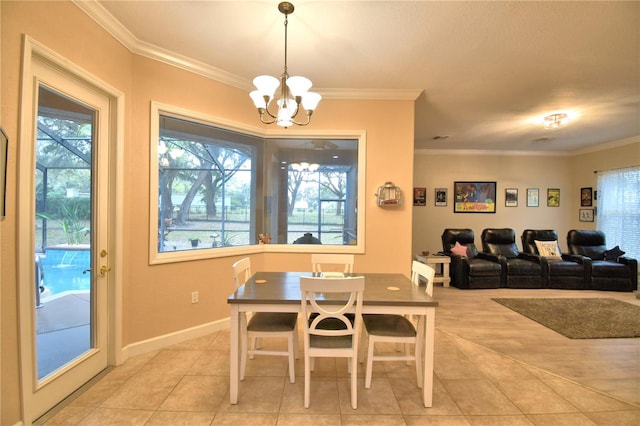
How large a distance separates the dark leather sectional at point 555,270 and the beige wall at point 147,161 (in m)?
2.32

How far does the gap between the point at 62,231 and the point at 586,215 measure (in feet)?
28.9

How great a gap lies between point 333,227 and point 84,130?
258 centimetres

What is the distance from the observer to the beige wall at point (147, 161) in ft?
5.15

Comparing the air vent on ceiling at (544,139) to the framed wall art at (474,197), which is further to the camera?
the framed wall art at (474,197)

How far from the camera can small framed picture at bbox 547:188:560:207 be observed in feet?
21.6

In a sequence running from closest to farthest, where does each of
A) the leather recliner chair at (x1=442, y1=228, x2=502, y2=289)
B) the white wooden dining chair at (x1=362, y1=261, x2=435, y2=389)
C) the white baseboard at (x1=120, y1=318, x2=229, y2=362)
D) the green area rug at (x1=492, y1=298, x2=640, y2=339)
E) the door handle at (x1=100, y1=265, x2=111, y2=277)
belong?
1. the white wooden dining chair at (x1=362, y1=261, x2=435, y2=389)
2. the door handle at (x1=100, y1=265, x2=111, y2=277)
3. the white baseboard at (x1=120, y1=318, x2=229, y2=362)
4. the green area rug at (x1=492, y1=298, x2=640, y2=339)
5. the leather recliner chair at (x1=442, y1=228, x2=502, y2=289)

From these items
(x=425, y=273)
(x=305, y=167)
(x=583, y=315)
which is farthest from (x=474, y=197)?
(x=425, y=273)

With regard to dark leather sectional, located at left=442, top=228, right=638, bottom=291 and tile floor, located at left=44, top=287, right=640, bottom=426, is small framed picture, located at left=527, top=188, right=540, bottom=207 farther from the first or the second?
tile floor, located at left=44, top=287, right=640, bottom=426

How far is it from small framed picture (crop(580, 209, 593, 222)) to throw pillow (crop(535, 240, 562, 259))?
4.91 ft

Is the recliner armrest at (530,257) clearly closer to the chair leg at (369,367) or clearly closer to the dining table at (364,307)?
the dining table at (364,307)

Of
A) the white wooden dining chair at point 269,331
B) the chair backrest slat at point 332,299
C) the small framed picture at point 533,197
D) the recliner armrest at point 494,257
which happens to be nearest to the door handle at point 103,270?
the white wooden dining chair at point 269,331

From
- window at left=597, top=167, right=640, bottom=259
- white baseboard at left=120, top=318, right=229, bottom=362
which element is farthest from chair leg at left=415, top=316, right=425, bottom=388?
window at left=597, top=167, right=640, bottom=259

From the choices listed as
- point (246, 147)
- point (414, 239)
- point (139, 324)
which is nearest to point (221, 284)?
point (139, 324)

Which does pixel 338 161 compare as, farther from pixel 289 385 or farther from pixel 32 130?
pixel 32 130
